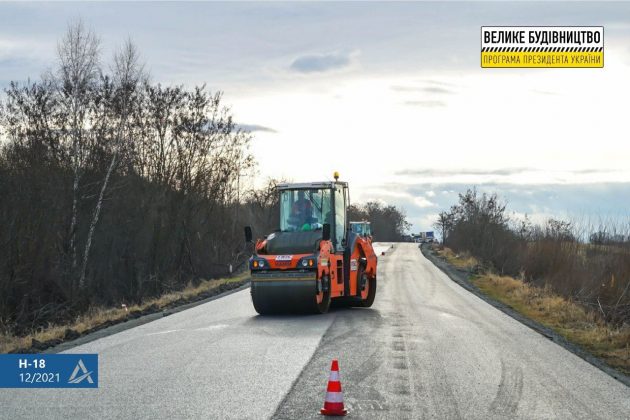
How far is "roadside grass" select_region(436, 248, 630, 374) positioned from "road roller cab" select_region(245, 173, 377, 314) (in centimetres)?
483

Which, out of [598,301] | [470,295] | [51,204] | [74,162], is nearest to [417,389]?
[598,301]

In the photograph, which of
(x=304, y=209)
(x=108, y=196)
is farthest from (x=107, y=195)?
(x=304, y=209)

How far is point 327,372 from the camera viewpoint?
10578 millimetres

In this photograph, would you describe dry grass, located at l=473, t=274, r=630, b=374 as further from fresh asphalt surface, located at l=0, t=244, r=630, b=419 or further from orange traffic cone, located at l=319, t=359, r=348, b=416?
orange traffic cone, located at l=319, t=359, r=348, b=416

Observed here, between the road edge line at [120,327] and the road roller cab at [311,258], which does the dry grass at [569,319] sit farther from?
the road edge line at [120,327]

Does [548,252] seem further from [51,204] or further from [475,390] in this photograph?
[475,390]

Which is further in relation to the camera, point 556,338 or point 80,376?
point 556,338

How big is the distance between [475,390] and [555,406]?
3.52ft

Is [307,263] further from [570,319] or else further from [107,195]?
[107,195]

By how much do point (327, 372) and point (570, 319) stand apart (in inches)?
416

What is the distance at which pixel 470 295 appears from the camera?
25656 mm

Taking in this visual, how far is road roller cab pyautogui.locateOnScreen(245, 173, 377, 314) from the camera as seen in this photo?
696 inches

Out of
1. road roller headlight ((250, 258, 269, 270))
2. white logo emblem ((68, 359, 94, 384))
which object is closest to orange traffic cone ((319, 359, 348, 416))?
white logo emblem ((68, 359, 94, 384))

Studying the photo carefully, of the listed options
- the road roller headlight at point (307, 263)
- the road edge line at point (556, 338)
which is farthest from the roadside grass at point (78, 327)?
the road edge line at point (556, 338)
